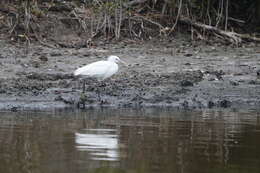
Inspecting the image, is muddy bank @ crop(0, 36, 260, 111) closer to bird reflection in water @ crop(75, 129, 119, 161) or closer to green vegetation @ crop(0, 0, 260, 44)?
green vegetation @ crop(0, 0, 260, 44)

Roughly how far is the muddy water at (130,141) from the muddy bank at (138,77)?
78cm

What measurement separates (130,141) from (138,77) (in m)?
5.03

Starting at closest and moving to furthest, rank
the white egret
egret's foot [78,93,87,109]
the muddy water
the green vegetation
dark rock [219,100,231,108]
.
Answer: the muddy water
egret's foot [78,93,87,109]
dark rock [219,100,231,108]
the white egret
the green vegetation

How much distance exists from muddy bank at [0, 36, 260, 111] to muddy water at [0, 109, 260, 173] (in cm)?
78

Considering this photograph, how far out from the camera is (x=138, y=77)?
525 inches

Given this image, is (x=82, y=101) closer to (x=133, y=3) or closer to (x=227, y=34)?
(x=227, y=34)

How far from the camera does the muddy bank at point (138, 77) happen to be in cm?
1183

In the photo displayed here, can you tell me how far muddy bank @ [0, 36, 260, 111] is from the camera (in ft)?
38.8

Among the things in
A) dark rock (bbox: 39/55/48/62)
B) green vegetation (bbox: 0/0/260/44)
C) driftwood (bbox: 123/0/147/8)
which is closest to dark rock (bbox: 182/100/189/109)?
dark rock (bbox: 39/55/48/62)

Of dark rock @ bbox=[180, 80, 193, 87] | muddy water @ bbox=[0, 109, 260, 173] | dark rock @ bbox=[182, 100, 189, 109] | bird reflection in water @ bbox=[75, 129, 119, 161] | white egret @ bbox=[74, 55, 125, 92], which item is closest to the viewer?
muddy water @ bbox=[0, 109, 260, 173]

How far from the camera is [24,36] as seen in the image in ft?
53.0

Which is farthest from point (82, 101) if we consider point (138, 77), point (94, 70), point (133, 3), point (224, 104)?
point (133, 3)

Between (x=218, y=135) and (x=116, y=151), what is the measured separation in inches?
71.3

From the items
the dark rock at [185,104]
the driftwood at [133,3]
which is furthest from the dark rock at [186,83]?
Result: the driftwood at [133,3]
